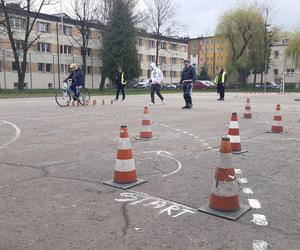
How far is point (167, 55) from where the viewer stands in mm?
86375

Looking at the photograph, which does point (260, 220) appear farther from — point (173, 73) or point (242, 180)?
point (173, 73)

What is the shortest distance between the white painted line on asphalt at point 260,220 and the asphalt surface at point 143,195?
0.01 m

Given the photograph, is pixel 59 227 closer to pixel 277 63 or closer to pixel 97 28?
pixel 97 28

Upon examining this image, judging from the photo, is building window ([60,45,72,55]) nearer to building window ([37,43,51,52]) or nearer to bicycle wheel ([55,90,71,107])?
building window ([37,43,51,52])

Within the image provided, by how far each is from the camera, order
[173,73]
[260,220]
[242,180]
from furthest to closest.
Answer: [173,73] → [242,180] → [260,220]

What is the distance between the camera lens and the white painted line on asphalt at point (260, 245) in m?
3.33

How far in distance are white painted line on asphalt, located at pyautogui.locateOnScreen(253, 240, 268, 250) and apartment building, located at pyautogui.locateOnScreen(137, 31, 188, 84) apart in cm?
7544

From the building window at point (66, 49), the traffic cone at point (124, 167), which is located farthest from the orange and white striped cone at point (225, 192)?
the building window at point (66, 49)

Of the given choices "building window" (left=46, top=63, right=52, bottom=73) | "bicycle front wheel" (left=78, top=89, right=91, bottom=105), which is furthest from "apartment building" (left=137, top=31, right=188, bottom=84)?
"bicycle front wheel" (left=78, top=89, right=91, bottom=105)

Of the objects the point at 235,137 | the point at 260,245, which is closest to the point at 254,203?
the point at 260,245

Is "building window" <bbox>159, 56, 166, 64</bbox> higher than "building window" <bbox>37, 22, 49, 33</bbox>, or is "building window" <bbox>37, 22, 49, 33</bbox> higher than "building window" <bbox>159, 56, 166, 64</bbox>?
"building window" <bbox>37, 22, 49, 33</bbox>

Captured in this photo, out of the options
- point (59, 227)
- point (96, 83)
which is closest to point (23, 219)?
point (59, 227)

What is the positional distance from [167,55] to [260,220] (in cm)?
8416

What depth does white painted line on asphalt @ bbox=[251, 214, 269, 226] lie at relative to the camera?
3889 millimetres
